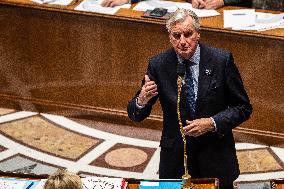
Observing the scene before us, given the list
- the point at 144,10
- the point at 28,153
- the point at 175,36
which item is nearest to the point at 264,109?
the point at 144,10

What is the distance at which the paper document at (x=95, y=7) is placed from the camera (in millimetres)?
5398

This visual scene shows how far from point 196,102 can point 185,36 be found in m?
0.36

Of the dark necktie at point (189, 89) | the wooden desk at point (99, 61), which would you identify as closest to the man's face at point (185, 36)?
the dark necktie at point (189, 89)

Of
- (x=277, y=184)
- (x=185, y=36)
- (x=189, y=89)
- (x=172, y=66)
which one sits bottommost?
(x=277, y=184)

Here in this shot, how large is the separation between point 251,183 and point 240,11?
5.59ft

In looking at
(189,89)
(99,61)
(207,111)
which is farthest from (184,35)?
(99,61)

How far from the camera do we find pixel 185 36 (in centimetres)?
283

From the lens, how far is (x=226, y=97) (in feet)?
9.93

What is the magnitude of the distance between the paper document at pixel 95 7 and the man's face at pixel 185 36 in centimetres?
260

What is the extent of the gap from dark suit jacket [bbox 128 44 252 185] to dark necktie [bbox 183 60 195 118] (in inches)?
1.1

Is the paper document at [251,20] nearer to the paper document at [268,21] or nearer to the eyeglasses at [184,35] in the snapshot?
the paper document at [268,21]

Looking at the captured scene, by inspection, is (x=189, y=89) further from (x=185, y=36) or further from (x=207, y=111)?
(x=185, y=36)

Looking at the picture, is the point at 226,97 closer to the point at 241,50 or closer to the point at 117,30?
the point at 241,50

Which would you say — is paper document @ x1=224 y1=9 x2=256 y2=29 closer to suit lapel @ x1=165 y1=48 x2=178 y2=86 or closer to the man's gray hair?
suit lapel @ x1=165 y1=48 x2=178 y2=86
